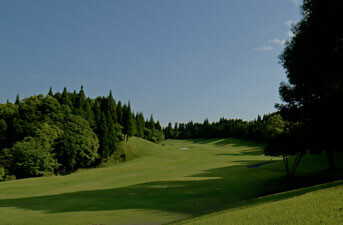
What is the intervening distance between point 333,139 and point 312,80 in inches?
214

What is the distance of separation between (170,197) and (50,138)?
42.2 meters

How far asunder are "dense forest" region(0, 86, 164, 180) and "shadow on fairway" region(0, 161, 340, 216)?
29.1 meters

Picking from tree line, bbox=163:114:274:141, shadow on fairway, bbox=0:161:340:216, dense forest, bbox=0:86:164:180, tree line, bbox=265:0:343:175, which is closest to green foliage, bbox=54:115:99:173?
dense forest, bbox=0:86:164:180

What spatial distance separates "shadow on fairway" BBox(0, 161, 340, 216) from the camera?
18.2m

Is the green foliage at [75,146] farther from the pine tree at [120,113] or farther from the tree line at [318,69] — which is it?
the tree line at [318,69]

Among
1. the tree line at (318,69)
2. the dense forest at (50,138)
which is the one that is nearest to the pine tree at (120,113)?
the dense forest at (50,138)

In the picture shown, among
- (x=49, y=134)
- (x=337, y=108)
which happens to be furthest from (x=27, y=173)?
(x=337, y=108)

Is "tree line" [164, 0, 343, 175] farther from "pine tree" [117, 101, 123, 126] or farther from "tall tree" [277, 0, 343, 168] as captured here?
"pine tree" [117, 101, 123, 126]

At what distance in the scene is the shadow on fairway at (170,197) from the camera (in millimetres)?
18188

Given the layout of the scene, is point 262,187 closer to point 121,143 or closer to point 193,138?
point 121,143

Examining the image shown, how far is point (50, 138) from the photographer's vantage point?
54.1 metres

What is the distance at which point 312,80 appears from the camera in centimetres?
2011

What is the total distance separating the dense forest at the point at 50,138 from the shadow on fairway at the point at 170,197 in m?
29.1

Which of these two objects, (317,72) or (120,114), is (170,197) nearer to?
(317,72)
